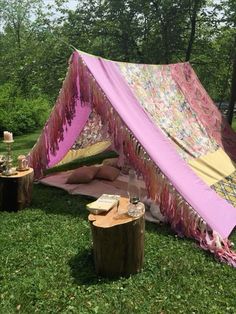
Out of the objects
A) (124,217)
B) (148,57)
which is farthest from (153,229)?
(148,57)

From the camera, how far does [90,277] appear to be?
3422 millimetres

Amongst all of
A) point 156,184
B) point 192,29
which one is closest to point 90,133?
point 156,184

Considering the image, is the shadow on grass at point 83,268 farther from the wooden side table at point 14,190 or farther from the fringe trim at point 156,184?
the wooden side table at point 14,190

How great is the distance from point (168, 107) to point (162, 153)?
176 cm

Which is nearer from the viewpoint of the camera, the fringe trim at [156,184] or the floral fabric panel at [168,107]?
the fringe trim at [156,184]

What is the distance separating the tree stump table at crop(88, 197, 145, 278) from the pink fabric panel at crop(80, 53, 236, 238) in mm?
1071

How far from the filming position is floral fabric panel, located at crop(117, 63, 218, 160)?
18.5ft

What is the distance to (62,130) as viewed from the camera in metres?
5.29

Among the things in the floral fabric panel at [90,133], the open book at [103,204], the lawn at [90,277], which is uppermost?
the floral fabric panel at [90,133]

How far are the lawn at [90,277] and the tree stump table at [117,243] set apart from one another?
0.33 feet

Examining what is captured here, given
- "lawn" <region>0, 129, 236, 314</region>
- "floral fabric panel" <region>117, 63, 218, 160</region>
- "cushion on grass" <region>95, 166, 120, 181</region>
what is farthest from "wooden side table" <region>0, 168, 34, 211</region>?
"floral fabric panel" <region>117, 63, 218, 160</region>

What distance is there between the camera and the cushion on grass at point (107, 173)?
600 cm

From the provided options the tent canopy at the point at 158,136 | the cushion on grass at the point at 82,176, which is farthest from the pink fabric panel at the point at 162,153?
the cushion on grass at the point at 82,176

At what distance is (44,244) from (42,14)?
1016 centimetres
